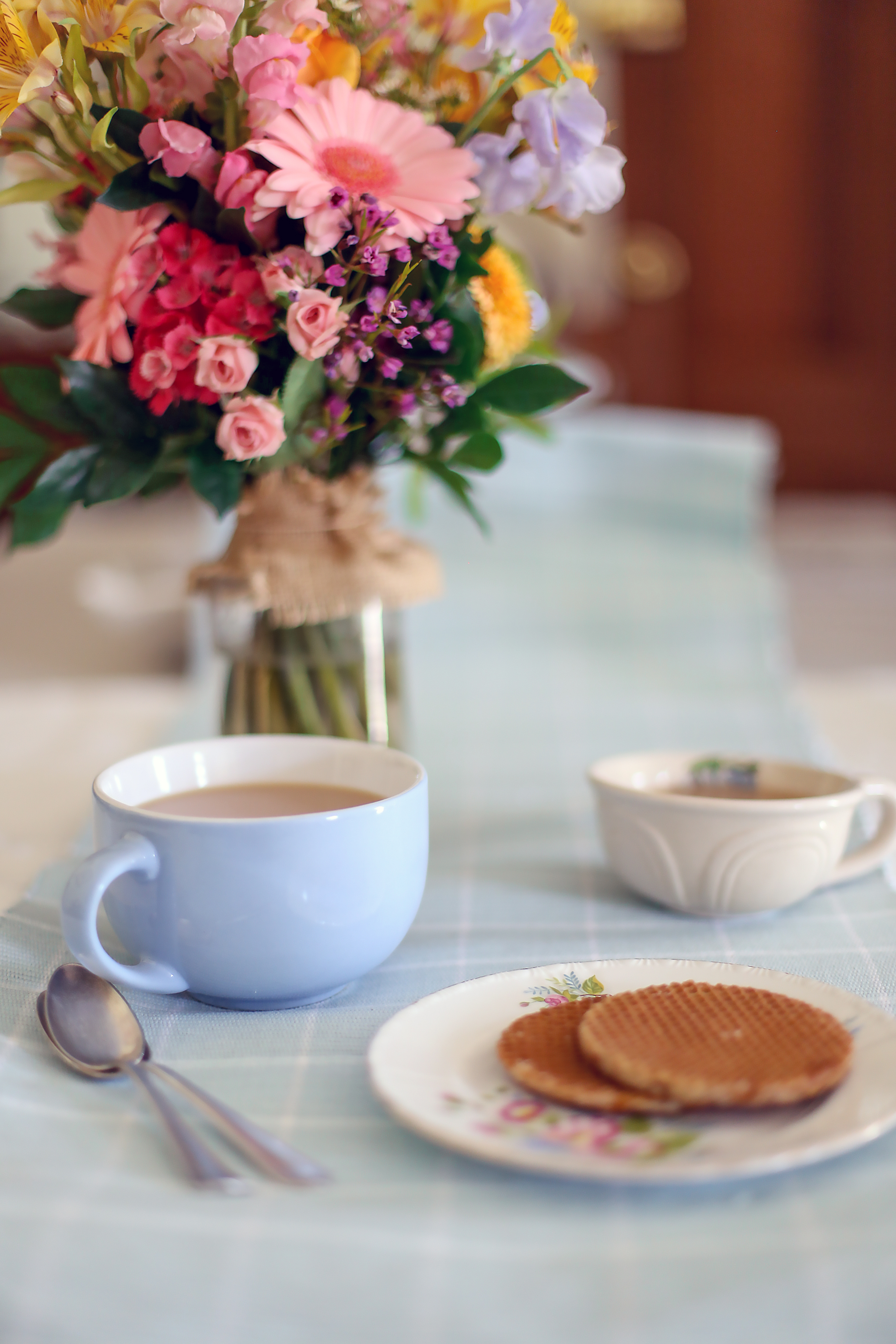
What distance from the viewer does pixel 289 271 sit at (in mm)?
523

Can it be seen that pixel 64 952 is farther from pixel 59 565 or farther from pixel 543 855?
pixel 59 565

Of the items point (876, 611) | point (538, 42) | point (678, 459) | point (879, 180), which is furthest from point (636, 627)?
point (879, 180)

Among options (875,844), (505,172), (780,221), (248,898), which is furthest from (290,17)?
(780,221)

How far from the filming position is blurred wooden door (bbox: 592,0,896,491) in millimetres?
2658

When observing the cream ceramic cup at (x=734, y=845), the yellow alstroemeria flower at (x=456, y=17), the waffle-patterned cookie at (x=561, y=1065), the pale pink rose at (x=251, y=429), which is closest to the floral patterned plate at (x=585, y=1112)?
the waffle-patterned cookie at (x=561, y=1065)

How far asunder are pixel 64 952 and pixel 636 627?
33.6 inches

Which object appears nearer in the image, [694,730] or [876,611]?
[694,730]

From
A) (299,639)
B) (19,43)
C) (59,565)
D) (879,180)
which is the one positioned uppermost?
(879,180)

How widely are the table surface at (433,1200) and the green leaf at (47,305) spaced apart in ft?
0.96

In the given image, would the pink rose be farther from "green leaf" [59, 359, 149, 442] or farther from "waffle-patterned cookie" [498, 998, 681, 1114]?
"waffle-patterned cookie" [498, 998, 681, 1114]

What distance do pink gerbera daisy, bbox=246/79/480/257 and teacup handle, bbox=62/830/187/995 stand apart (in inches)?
10.4

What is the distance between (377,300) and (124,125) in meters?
0.14

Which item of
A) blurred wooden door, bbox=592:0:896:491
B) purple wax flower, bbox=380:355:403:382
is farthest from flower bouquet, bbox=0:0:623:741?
blurred wooden door, bbox=592:0:896:491

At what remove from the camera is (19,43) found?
19.4 inches
